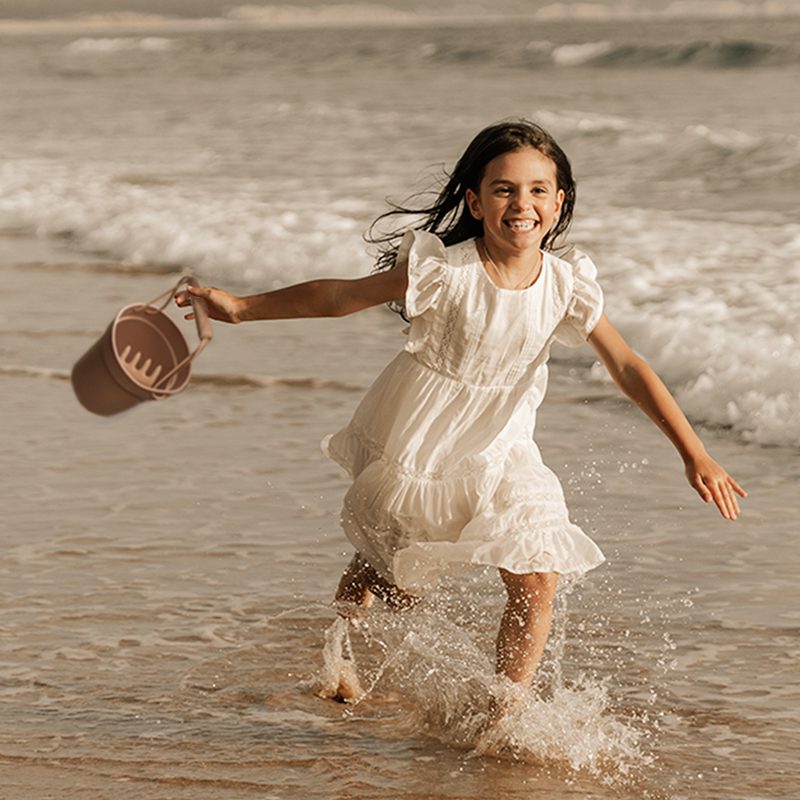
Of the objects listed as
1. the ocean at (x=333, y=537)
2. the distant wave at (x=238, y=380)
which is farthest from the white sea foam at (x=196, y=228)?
the distant wave at (x=238, y=380)

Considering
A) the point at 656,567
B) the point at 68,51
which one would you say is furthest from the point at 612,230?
the point at 68,51

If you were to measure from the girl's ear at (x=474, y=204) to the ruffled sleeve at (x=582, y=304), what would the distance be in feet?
0.75

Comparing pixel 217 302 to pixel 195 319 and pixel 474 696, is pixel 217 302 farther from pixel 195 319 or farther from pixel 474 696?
pixel 474 696

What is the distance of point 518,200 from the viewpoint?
11.7 ft

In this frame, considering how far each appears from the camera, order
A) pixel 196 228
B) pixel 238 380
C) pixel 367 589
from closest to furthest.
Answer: pixel 367 589, pixel 238 380, pixel 196 228

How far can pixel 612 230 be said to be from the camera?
34.0 feet

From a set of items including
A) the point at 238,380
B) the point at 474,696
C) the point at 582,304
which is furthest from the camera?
the point at 238,380

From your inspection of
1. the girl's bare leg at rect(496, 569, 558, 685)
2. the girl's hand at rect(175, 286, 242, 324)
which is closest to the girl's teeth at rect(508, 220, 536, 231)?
the girl's hand at rect(175, 286, 242, 324)

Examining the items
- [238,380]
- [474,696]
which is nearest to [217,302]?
[474,696]

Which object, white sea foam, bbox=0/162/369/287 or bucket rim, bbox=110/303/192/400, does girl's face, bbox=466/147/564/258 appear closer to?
bucket rim, bbox=110/303/192/400

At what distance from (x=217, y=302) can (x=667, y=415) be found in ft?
3.18

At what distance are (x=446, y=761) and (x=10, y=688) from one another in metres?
1.07

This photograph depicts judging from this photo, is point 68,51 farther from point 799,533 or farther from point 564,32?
point 799,533

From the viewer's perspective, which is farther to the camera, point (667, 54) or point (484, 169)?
point (667, 54)
